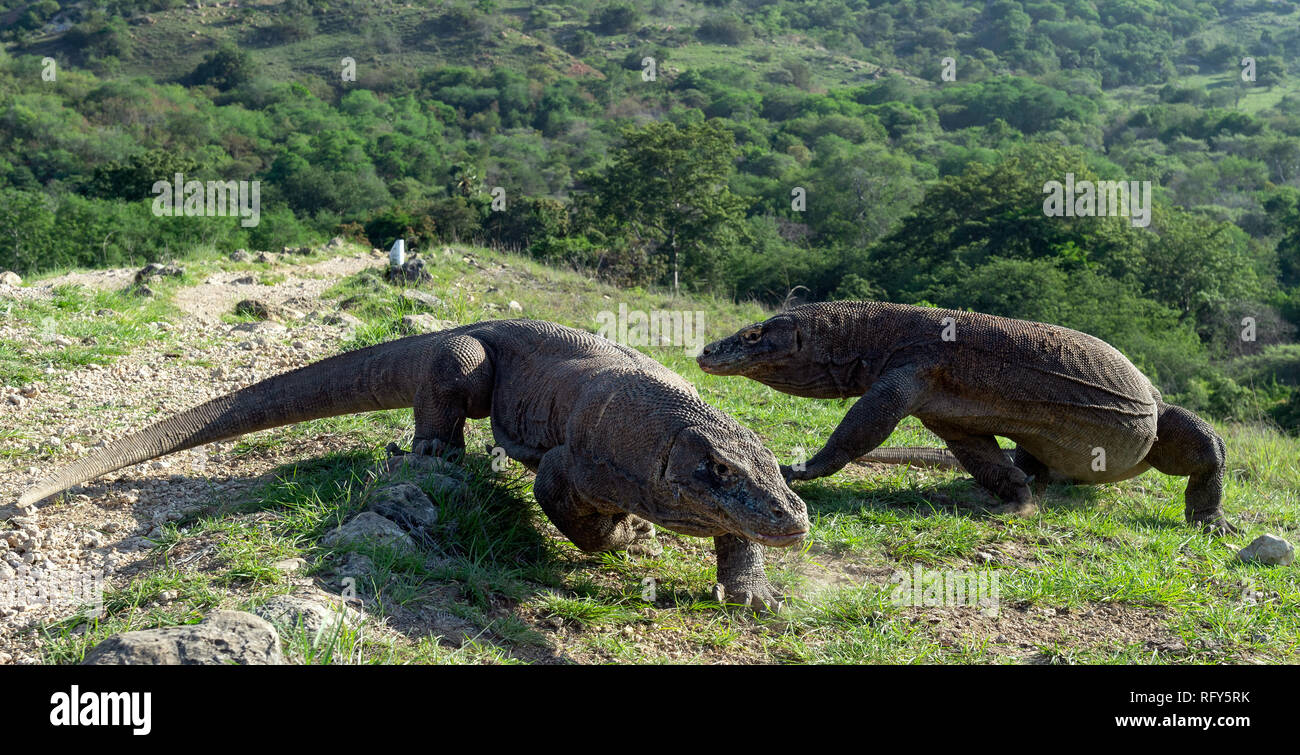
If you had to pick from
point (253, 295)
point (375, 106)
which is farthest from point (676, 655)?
point (375, 106)

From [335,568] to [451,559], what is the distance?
483 millimetres

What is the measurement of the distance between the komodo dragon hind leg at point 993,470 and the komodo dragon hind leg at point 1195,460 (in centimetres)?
89

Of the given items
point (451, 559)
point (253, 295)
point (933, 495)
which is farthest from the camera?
point (253, 295)

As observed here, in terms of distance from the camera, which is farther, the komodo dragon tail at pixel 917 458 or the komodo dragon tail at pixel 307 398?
the komodo dragon tail at pixel 917 458

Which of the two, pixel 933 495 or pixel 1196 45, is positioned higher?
pixel 1196 45

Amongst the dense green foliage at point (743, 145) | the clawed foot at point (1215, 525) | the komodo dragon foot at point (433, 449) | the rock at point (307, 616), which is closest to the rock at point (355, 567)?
the rock at point (307, 616)

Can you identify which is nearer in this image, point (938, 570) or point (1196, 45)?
point (938, 570)

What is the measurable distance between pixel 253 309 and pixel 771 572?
5828mm

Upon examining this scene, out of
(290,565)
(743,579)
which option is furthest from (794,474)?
(290,565)

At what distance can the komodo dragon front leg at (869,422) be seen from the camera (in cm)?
536

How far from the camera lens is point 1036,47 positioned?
103 meters

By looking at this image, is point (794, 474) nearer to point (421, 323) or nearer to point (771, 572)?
point (771, 572)

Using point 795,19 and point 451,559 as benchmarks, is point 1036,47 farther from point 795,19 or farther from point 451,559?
point 451,559

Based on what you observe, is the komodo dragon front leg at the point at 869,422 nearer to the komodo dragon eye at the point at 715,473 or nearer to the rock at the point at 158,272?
the komodo dragon eye at the point at 715,473
